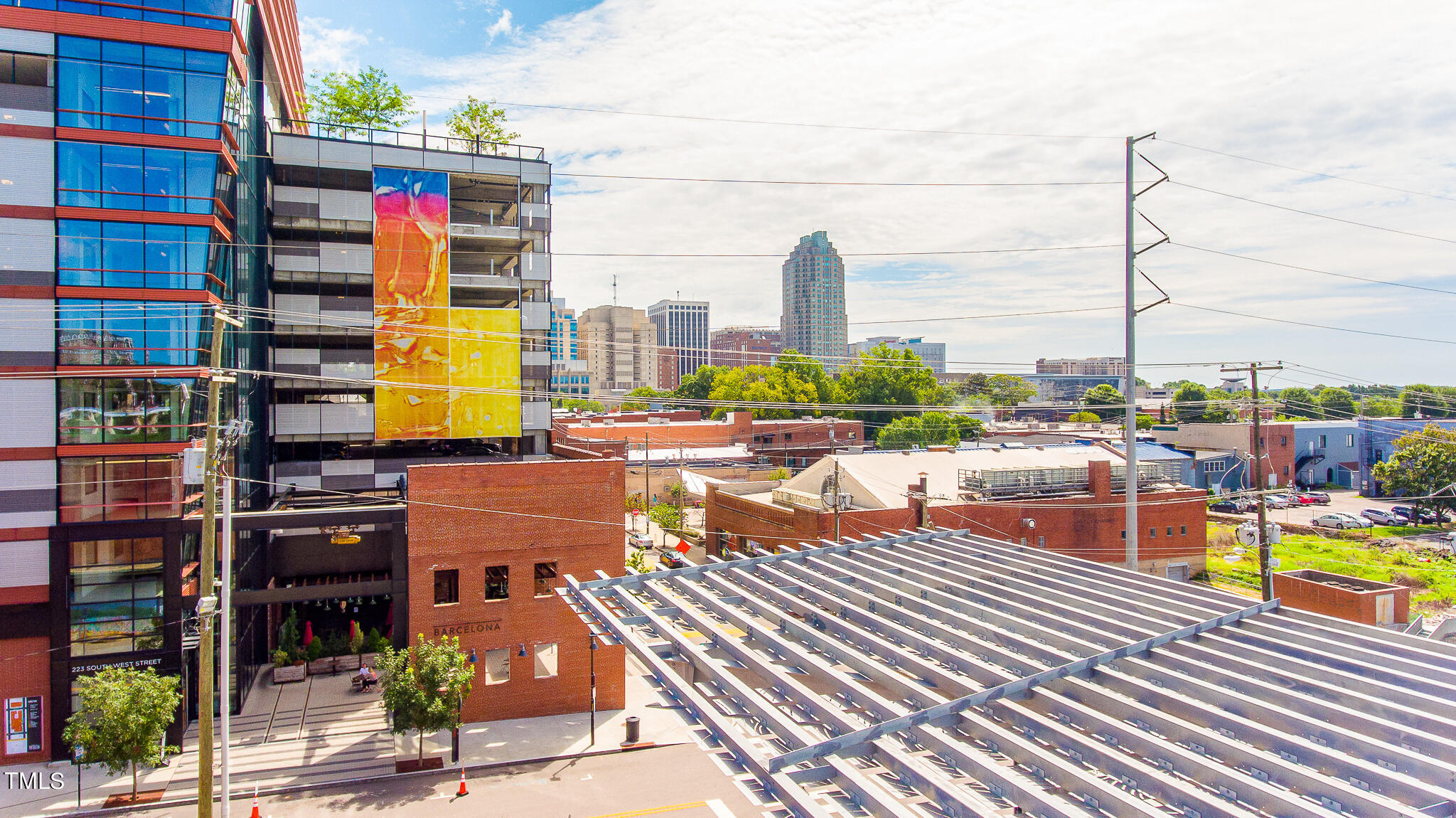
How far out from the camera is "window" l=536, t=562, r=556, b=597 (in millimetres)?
24428

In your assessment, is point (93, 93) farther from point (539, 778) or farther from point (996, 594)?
point (996, 594)

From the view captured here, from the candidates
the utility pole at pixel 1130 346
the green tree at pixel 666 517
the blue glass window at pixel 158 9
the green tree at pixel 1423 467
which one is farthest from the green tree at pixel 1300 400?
the blue glass window at pixel 158 9

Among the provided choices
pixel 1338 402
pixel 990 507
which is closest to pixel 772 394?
pixel 990 507

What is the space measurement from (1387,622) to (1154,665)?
963 inches

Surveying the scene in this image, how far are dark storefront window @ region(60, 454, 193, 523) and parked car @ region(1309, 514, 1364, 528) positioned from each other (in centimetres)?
6422

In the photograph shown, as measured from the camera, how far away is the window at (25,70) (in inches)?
823

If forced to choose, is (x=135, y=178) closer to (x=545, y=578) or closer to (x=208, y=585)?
(x=208, y=585)

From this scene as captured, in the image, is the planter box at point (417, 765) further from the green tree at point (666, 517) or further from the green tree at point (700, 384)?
the green tree at point (700, 384)

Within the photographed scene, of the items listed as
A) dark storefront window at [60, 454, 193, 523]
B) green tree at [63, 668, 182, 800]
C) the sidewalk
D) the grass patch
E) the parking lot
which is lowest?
the sidewalk

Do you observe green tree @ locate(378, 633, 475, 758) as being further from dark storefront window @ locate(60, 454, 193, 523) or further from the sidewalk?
dark storefront window @ locate(60, 454, 193, 523)

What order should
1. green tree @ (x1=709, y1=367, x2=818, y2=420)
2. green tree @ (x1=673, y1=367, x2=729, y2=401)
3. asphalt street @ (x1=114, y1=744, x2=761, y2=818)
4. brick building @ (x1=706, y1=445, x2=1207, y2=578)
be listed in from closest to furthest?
asphalt street @ (x1=114, y1=744, x2=761, y2=818) → brick building @ (x1=706, y1=445, x2=1207, y2=578) → green tree @ (x1=709, y1=367, x2=818, y2=420) → green tree @ (x1=673, y1=367, x2=729, y2=401)

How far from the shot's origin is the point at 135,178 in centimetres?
2189

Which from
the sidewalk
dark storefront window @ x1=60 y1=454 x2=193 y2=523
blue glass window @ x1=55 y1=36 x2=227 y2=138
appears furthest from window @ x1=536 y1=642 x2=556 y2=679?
blue glass window @ x1=55 y1=36 x2=227 y2=138

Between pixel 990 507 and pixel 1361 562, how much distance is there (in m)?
23.3
